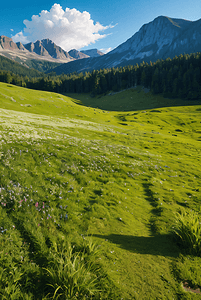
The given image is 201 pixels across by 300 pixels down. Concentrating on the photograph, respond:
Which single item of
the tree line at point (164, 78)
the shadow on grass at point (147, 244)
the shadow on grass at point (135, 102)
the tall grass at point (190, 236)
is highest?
the tree line at point (164, 78)

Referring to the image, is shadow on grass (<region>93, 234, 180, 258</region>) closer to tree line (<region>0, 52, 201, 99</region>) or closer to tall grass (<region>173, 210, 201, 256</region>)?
tall grass (<region>173, 210, 201, 256</region>)

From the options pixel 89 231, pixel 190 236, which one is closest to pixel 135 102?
pixel 190 236

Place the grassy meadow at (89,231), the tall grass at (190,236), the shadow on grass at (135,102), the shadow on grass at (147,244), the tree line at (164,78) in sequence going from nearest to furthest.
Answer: the grassy meadow at (89,231), the tall grass at (190,236), the shadow on grass at (147,244), the shadow on grass at (135,102), the tree line at (164,78)

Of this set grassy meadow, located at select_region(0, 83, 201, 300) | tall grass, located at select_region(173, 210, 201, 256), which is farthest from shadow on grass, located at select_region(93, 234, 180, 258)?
tall grass, located at select_region(173, 210, 201, 256)

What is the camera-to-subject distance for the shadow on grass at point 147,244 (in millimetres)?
7312

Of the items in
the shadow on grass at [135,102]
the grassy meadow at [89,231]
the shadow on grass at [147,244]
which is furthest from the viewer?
the shadow on grass at [135,102]

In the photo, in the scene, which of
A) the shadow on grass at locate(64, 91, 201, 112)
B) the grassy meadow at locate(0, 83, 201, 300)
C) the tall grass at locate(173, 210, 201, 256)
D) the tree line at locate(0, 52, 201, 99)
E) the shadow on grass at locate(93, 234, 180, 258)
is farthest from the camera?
the tree line at locate(0, 52, 201, 99)

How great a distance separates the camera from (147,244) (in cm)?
782

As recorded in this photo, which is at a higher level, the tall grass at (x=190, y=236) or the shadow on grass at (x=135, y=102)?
the shadow on grass at (x=135, y=102)

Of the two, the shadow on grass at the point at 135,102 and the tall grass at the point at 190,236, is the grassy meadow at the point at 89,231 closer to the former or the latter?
the tall grass at the point at 190,236

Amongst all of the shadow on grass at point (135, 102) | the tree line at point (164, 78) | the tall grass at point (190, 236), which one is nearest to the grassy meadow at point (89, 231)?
the tall grass at point (190, 236)

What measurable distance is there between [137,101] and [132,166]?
14408cm

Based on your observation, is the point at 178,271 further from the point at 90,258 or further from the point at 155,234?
the point at 90,258

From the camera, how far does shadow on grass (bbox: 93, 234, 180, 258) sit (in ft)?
24.0
